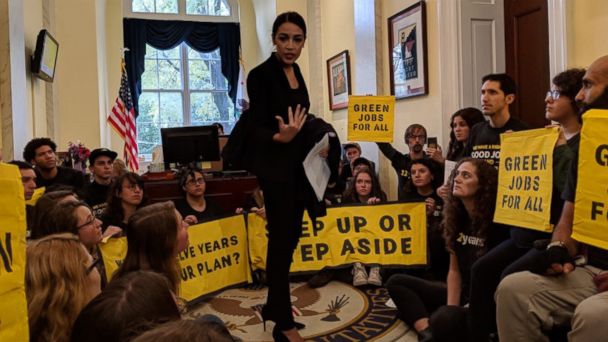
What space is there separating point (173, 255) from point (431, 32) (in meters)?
3.81

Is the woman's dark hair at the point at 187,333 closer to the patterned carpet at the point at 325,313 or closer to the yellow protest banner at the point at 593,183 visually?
the yellow protest banner at the point at 593,183

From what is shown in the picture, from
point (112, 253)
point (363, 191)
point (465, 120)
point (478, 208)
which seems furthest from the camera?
point (363, 191)

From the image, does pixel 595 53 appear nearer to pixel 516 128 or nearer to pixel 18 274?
pixel 516 128

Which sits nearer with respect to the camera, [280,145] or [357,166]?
[280,145]

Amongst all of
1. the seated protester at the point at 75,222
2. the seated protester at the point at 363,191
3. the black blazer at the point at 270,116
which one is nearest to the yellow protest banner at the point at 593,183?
the black blazer at the point at 270,116

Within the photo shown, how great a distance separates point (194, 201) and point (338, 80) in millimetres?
3751

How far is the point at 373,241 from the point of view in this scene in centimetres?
400

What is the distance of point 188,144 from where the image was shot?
4.88 meters

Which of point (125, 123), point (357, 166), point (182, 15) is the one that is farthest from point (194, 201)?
point (182, 15)

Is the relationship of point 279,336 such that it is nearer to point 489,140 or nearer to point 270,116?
point 270,116

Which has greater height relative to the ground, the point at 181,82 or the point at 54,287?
the point at 181,82

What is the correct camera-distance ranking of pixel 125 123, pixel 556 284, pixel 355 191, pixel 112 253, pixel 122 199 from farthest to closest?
pixel 125 123, pixel 355 191, pixel 122 199, pixel 112 253, pixel 556 284

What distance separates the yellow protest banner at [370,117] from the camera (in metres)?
4.36

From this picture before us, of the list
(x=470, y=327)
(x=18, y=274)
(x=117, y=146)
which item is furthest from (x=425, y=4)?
(x=117, y=146)
